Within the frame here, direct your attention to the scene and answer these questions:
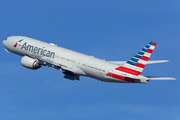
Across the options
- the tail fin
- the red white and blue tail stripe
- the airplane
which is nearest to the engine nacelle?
the airplane

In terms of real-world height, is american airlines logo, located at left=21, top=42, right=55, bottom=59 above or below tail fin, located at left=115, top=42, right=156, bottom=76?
above

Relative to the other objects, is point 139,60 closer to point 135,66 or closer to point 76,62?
point 135,66

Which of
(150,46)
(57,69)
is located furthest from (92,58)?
(150,46)

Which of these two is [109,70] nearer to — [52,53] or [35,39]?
[52,53]

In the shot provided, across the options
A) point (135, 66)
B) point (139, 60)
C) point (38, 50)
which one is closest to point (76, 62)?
point (38, 50)

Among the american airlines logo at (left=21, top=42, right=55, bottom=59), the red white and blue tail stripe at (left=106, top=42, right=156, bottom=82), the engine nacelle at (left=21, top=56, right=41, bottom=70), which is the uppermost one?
the american airlines logo at (left=21, top=42, right=55, bottom=59)

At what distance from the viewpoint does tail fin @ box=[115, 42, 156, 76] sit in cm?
6850

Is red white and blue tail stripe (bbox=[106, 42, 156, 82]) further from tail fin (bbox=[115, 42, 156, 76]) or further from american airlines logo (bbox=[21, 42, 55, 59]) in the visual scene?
american airlines logo (bbox=[21, 42, 55, 59])

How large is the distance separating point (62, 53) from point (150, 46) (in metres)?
20.8

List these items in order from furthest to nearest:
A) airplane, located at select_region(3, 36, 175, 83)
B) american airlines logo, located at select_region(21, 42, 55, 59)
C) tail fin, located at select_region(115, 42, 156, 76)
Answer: american airlines logo, located at select_region(21, 42, 55, 59)
airplane, located at select_region(3, 36, 175, 83)
tail fin, located at select_region(115, 42, 156, 76)

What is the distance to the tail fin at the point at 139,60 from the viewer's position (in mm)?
68500

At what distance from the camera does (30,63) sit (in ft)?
261

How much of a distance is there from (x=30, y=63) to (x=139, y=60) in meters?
25.9

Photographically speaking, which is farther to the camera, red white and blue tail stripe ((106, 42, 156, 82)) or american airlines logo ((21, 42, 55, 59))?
american airlines logo ((21, 42, 55, 59))
